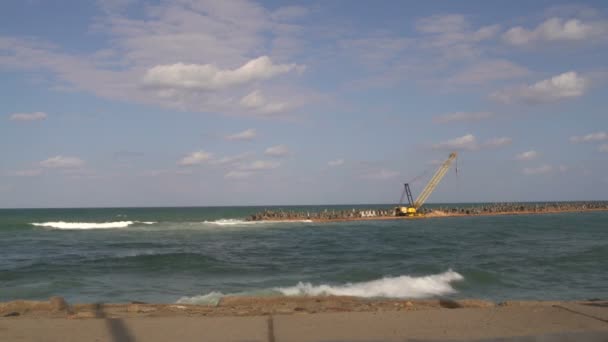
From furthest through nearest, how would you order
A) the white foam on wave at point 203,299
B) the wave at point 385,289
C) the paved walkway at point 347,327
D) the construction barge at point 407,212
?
the construction barge at point 407,212, the wave at point 385,289, the white foam on wave at point 203,299, the paved walkway at point 347,327

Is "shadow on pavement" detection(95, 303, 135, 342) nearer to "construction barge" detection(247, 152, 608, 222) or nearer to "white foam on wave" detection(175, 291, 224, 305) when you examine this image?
"white foam on wave" detection(175, 291, 224, 305)

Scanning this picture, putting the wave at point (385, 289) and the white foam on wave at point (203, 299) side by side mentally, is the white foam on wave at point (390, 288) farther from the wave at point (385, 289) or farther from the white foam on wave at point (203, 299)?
the white foam on wave at point (203, 299)

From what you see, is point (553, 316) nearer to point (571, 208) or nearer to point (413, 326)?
point (413, 326)

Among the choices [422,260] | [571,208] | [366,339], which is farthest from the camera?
[571,208]

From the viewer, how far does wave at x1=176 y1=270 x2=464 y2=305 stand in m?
14.5

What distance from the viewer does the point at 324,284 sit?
1625 cm

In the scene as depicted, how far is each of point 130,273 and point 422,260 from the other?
11.3 m

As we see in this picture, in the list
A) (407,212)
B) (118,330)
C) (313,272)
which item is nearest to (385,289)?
(313,272)

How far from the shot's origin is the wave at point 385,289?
47.7ft

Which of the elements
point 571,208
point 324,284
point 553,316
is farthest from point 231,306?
point 571,208

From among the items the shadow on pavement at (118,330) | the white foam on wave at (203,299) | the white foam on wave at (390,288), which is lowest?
the white foam on wave at (390,288)

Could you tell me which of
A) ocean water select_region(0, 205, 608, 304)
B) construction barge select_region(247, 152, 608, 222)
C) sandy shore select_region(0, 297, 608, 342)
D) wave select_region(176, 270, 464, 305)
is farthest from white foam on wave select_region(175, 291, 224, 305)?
construction barge select_region(247, 152, 608, 222)

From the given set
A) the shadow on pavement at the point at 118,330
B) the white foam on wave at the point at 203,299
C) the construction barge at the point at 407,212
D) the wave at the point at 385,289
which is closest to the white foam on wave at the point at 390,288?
the wave at the point at 385,289

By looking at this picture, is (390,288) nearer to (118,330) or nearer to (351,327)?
(351,327)
